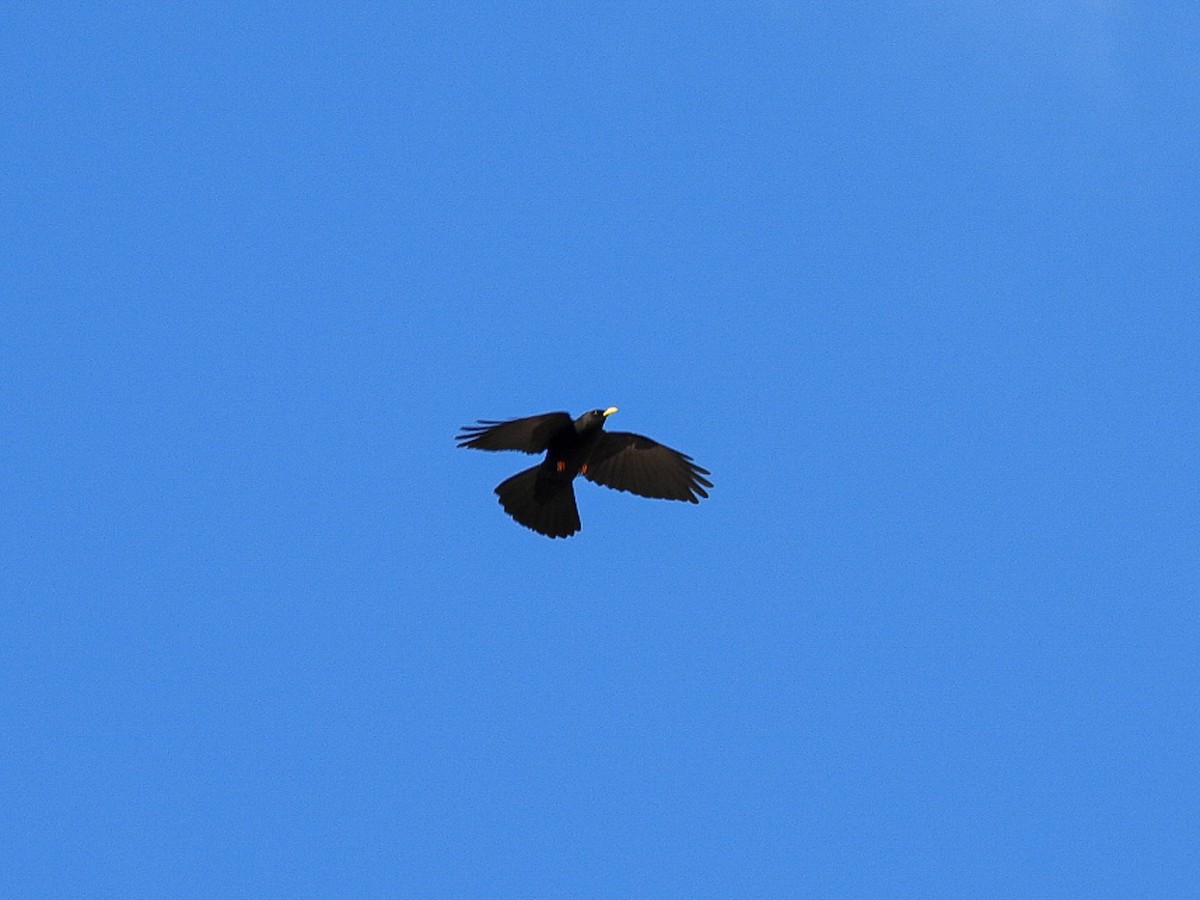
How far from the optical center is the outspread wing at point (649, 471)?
18172mm

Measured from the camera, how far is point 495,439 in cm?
1670

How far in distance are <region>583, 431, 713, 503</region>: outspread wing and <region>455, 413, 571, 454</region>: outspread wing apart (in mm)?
1288

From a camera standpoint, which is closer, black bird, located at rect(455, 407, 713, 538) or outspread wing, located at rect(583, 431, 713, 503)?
black bird, located at rect(455, 407, 713, 538)

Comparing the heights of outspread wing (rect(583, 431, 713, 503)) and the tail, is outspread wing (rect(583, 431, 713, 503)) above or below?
above

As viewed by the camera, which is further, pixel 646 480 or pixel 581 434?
pixel 646 480

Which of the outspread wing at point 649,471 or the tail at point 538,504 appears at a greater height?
the outspread wing at point 649,471

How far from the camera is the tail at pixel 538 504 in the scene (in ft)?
56.5

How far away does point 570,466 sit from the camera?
56.9 feet

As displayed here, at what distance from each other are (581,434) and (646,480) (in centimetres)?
144

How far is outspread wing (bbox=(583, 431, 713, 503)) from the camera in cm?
1817

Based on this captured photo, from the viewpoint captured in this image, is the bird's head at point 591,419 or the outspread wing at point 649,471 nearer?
the bird's head at point 591,419

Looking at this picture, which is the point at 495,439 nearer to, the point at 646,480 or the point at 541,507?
the point at 541,507

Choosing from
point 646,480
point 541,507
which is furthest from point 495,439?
point 646,480

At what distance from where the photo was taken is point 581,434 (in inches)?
679
